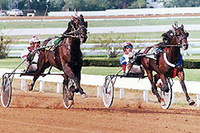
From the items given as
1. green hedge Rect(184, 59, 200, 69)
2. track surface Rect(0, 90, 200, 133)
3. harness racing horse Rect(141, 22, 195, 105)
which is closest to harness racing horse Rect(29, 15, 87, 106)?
track surface Rect(0, 90, 200, 133)

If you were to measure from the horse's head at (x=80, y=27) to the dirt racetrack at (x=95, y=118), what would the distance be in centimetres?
146

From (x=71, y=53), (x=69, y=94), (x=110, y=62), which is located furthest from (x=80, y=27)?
(x=110, y=62)

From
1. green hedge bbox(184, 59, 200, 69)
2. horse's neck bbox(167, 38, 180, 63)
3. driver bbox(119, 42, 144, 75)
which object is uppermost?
horse's neck bbox(167, 38, 180, 63)

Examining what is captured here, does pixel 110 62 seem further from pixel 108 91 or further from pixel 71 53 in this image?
pixel 71 53

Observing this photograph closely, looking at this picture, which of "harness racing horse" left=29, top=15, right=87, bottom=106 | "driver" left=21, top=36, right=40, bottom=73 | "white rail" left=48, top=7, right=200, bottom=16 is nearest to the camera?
"harness racing horse" left=29, top=15, right=87, bottom=106

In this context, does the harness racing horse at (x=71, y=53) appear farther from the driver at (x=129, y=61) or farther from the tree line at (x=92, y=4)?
the tree line at (x=92, y=4)

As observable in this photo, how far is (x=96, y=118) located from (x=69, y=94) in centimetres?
154

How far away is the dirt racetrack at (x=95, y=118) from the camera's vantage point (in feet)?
26.5

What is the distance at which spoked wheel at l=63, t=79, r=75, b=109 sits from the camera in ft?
35.3

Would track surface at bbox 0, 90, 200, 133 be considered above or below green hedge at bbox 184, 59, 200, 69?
above

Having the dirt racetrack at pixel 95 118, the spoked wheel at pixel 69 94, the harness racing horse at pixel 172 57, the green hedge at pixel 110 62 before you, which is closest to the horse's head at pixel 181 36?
the harness racing horse at pixel 172 57

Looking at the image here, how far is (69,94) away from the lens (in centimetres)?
1078

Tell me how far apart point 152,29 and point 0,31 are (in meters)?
8.99

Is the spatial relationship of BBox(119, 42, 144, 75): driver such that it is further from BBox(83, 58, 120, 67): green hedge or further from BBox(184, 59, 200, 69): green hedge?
BBox(83, 58, 120, 67): green hedge
